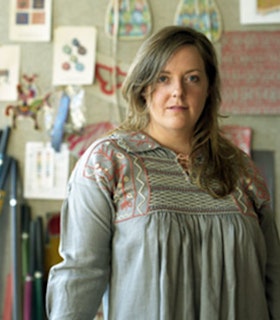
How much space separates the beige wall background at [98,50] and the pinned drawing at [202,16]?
0.03 meters

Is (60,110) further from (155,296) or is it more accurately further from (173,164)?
(155,296)

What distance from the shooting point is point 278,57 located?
191 centimetres

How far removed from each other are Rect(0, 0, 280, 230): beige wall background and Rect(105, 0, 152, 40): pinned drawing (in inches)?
1.1

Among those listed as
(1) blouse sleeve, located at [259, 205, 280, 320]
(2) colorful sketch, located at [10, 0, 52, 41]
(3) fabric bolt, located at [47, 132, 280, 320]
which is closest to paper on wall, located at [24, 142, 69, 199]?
(2) colorful sketch, located at [10, 0, 52, 41]

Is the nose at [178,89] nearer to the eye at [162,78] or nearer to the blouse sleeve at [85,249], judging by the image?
the eye at [162,78]

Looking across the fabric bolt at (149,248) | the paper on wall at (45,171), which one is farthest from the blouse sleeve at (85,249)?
the paper on wall at (45,171)

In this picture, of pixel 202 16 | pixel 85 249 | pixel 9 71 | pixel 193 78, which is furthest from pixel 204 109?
pixel 9 71

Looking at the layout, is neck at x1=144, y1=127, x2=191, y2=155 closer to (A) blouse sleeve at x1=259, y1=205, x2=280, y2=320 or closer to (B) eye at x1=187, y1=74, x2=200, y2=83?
(B) eye at x1=187, y1=74, x2=200, y2=83

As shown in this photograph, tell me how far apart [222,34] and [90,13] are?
23.5 inches

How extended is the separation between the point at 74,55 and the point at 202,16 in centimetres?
59

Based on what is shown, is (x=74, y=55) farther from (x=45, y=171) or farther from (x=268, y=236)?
(x=268, y=236)

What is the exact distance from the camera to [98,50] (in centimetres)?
198

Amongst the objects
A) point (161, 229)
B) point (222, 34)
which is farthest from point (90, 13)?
point (161, 229)

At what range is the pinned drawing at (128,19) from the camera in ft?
6.38
